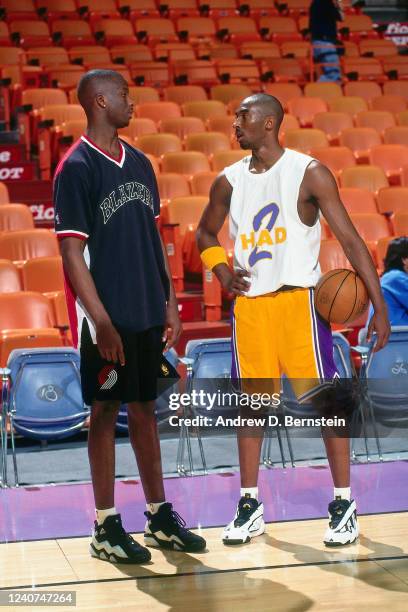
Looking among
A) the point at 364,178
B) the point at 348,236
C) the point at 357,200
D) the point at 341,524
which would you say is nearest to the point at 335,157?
the point at 364,178

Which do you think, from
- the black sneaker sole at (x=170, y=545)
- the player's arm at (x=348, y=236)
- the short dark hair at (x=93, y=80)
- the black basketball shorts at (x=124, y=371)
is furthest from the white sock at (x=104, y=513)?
the short dark hair at (x=93, y=80)

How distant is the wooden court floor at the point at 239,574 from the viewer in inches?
133

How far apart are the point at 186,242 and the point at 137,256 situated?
4274 millimetres

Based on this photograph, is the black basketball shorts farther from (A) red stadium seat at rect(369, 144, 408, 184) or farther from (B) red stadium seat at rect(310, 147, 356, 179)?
(A) red stadium seat at rect(369, 144, 408, 184)

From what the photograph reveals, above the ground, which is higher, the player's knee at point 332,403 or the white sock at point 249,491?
the player's knee at point 332,403

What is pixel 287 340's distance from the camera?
3.98m

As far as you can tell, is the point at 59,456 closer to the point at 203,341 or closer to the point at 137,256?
the point at 203,341

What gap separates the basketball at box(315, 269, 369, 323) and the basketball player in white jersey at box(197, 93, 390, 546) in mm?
43

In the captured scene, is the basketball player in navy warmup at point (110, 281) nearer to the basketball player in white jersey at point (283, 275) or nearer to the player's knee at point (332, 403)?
the basketball player in white jersey at point (283, 275)

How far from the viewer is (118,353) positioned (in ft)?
12.1

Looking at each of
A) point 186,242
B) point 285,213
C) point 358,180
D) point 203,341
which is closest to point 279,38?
point 358,180

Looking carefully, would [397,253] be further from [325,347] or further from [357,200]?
[357,200]

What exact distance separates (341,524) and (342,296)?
31.4 inches

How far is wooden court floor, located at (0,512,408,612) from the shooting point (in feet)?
11.1
